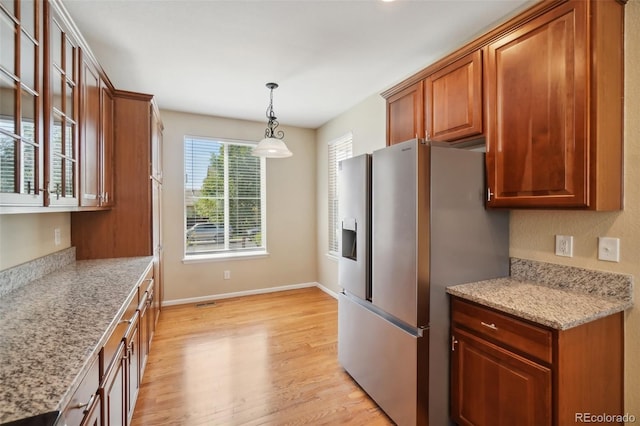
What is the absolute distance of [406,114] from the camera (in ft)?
8.09

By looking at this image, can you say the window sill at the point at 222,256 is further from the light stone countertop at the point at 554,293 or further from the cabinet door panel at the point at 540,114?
the cabinet door panel at the point at 540,114

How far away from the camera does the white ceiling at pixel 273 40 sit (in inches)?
76.9

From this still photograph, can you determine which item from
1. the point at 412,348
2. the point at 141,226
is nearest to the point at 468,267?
the point at 412,348

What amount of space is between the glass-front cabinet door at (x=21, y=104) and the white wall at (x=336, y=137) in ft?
9.28

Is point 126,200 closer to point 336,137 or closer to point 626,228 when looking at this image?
point 336,137

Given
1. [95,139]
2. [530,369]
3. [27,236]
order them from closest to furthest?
[530,369] → [27,236] → [95,139]

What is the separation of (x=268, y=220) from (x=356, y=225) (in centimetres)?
266

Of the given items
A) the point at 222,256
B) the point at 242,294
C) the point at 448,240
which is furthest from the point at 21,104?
the point at 242,294

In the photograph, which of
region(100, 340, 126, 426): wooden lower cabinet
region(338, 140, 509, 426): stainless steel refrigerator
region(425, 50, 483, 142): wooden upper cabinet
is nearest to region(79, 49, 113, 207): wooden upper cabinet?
region(100, 340, 126, 426): wooden lower cabinet

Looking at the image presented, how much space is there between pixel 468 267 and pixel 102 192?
9.03 ft

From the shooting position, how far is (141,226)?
9.04 ft

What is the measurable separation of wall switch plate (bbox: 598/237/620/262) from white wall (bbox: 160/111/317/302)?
3.79m

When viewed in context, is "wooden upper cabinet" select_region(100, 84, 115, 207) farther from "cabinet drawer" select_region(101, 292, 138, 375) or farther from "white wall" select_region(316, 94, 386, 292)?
"white wall" select_region(316, 94, 386, 292)

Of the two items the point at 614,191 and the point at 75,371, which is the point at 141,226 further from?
the point at 614,191
